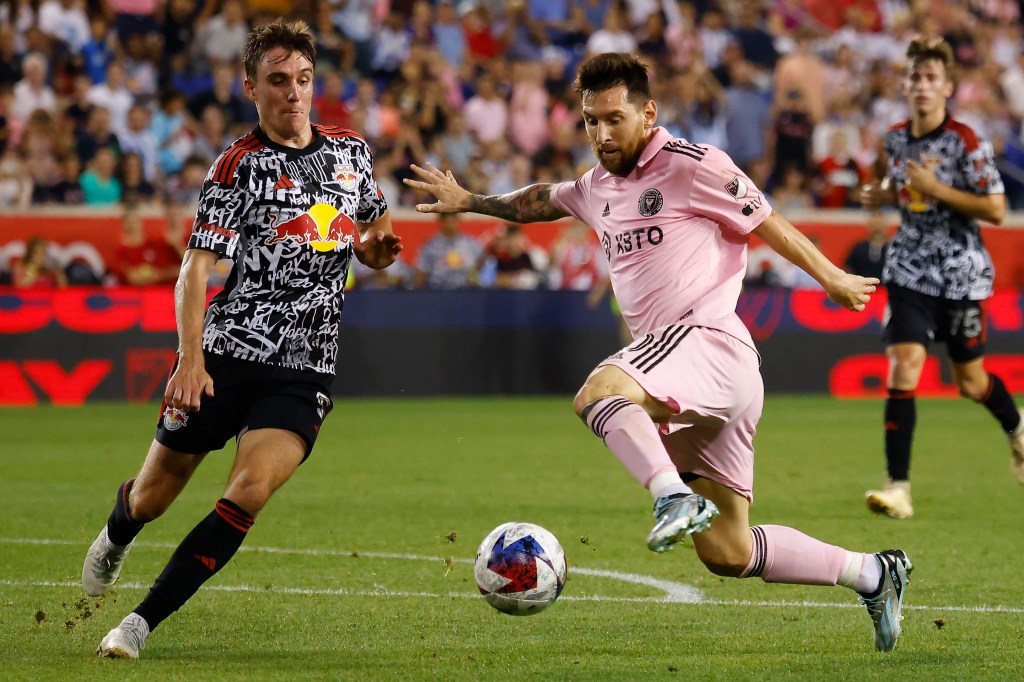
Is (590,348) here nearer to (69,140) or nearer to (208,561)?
(69,140)

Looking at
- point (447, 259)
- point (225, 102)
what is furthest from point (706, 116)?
point (225, 102)

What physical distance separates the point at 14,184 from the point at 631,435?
13415mm

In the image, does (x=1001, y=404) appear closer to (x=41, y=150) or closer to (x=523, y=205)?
(x=523, y=205)

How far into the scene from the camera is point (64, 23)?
1834 centimetres

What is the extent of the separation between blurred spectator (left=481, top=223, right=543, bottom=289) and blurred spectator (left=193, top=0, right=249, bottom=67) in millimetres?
4017

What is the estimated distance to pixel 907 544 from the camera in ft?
26.6

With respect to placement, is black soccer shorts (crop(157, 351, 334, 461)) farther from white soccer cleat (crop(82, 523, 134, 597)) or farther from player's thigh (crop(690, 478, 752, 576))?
player's thigh (crop(690, 478, 752, 576))

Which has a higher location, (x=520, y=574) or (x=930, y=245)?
(x=930, y=245)

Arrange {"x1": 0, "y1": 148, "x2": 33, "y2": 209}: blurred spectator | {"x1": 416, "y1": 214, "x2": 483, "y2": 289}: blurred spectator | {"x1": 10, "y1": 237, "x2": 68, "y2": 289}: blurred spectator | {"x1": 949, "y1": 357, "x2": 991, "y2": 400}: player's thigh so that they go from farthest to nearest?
{"x1": 416, "y1": 214, "x2": 483, "y2": 289}: blurred spectator
{"x1": 0, "y1": 148, "x2": 33, "y2": 209}: blurred spectator
{"x1": 10, "y1": 237, "x2": 68, "y2": 289}: blurred spectator
{"x1": 949, "y1": 357, "x2": 991, "y2": 400}: player's thigh

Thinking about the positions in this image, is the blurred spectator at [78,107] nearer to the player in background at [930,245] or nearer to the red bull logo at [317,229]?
the player in background at [930,245]

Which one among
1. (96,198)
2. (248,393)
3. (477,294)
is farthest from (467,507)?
(96,198)

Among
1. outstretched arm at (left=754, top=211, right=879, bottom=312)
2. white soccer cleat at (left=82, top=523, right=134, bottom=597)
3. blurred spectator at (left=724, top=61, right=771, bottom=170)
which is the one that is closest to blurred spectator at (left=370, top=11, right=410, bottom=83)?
blurred spectator at (left=724, top=61, right=771, bottom=170)

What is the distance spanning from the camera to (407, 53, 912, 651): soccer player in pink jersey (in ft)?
17.7

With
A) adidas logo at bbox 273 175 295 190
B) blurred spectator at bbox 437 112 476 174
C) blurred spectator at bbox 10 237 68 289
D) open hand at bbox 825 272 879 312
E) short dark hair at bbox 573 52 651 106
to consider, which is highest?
short dark hair at bbox 573 52 651 106
